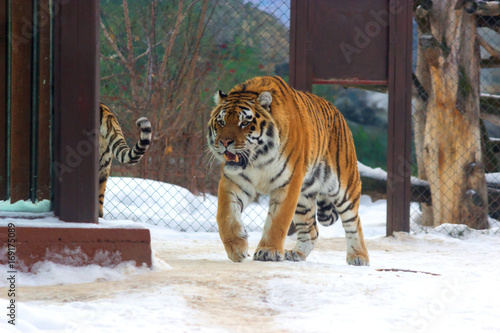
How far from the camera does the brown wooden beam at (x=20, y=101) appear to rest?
306 centimetres

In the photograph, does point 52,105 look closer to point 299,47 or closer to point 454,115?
point 299,47

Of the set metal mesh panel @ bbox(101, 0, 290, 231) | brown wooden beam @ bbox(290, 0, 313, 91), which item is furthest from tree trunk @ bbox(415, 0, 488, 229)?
brown wooden beam @ bbox(290, 0, 313, 91)

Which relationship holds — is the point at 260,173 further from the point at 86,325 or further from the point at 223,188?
the point at 86,325

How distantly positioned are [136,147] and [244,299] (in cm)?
258

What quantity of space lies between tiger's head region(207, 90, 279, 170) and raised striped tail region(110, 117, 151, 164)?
1050 millimetres

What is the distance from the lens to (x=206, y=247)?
5.05 metres

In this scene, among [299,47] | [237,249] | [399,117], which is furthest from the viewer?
[399,117]

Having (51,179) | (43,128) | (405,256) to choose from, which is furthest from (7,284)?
(405,256)

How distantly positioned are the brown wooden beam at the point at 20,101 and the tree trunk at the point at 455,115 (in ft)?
17.6

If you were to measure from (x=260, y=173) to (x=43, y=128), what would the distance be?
1.29m

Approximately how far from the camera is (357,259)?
4.27m

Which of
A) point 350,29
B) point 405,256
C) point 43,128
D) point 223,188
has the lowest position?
point 405,256

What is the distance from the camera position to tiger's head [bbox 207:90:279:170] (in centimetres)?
361

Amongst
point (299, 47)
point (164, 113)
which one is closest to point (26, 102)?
point (299, 47)
